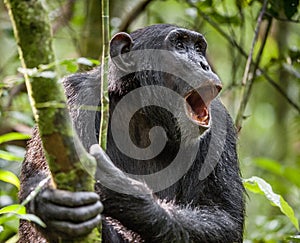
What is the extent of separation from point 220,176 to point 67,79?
1.40 metres

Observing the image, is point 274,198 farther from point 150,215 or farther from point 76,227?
point 76,227

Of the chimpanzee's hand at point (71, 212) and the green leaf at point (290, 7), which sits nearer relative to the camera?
the chimpanzee's hand at point (71, 212)

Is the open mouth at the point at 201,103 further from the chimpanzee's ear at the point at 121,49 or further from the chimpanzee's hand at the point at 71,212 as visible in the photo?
the chimpanzee's hand at the point at 71,212

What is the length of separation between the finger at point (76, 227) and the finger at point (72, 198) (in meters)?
0.09

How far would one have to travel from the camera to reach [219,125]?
5070 mm

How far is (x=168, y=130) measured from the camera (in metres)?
4.95

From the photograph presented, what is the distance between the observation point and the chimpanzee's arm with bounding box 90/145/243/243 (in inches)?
146

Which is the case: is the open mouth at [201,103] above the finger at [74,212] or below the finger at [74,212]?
below

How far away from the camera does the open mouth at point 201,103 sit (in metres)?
4.61

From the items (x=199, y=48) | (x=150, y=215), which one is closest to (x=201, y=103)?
(x=199, y=48)

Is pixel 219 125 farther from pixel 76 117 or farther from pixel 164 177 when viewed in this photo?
pixel 76 117

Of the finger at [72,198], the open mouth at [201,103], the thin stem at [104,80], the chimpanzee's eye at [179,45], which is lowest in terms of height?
the open mouth at [201,103]

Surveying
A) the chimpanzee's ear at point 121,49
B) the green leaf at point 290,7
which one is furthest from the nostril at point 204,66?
the green leaf at point 290,7

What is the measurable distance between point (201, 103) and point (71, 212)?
195 centimetres
